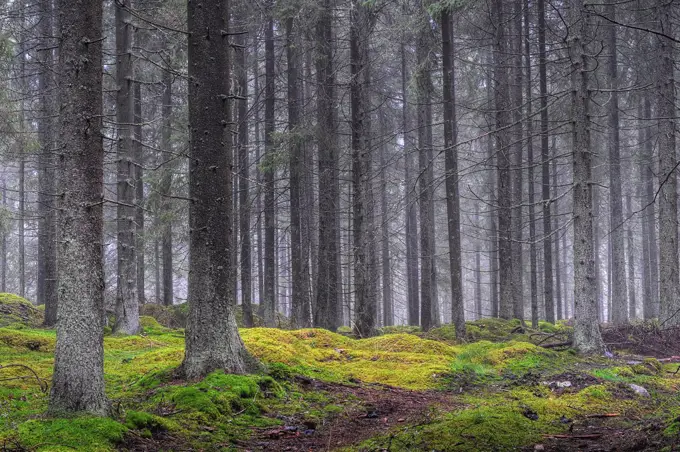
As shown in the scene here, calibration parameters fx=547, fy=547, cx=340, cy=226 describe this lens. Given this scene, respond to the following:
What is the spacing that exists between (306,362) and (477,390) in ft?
9.01

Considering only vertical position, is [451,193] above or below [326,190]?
below

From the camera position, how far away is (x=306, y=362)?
29.6ft

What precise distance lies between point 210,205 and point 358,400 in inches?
126

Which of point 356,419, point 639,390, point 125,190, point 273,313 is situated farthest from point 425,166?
point 356,419

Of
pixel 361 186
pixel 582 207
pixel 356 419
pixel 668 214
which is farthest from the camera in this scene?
pixel 668 214

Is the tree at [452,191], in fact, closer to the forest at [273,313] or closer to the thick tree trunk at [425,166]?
the forest at [273,313]

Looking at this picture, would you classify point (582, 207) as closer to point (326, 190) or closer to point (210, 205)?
point (326, 190)

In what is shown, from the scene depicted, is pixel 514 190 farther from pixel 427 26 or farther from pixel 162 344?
pixel 162 344

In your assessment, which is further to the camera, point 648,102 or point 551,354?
point 648,102

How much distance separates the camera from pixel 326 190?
1522cm

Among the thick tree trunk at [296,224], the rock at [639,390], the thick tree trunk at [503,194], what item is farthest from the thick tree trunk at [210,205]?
the thick tree trunk at [503,194]

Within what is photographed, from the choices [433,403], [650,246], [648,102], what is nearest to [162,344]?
[433,403]

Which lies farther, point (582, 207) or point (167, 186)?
point (167, 186)

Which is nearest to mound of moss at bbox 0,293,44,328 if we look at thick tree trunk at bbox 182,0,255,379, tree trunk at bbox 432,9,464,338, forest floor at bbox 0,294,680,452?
forest floor at bbox 0,294,680,452
